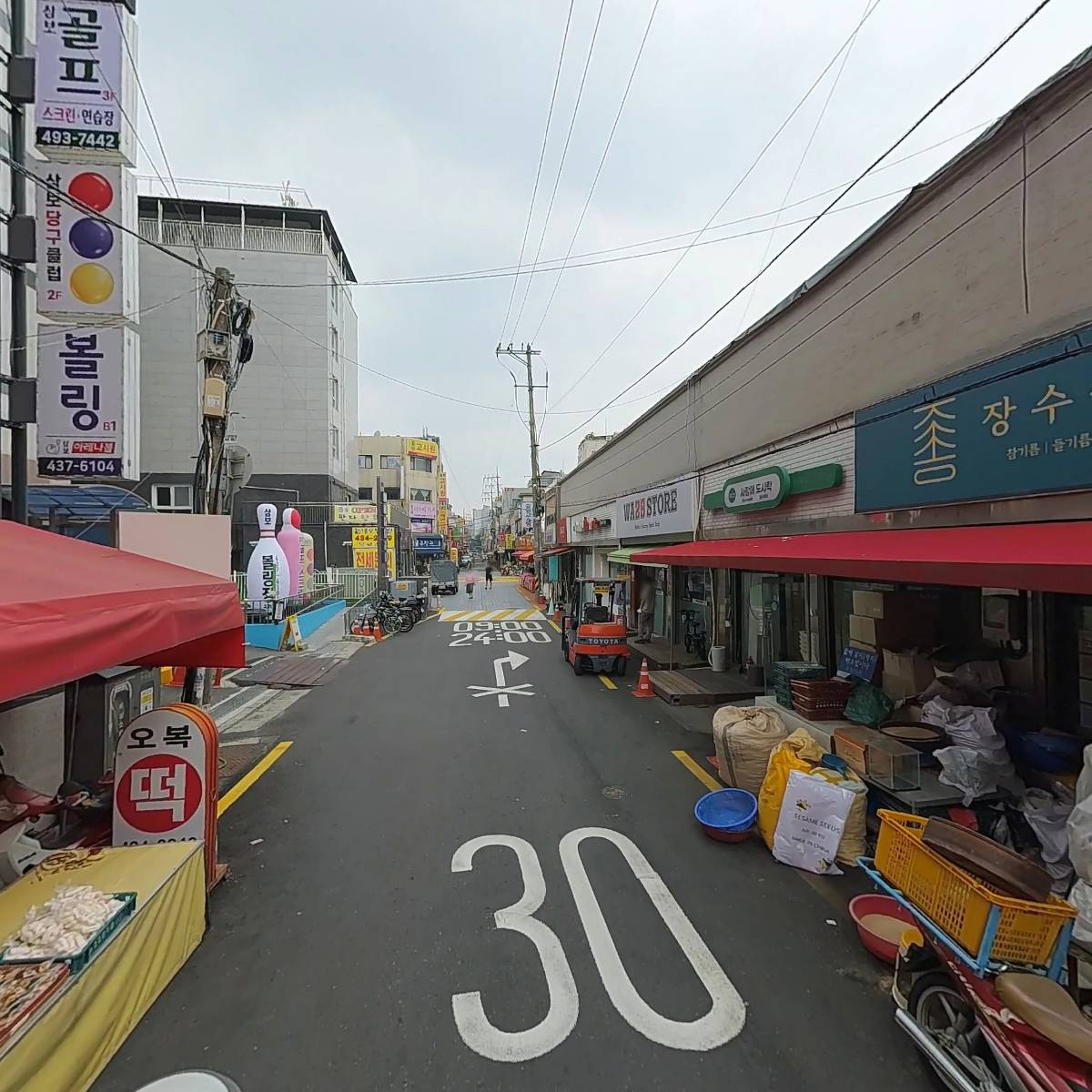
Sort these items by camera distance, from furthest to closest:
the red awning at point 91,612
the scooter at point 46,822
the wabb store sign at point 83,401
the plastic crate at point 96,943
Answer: the wabb store sign at point 83,401 < the scooter at point 46,822 < the plastic crate at point 96,943 < the red awning at point 91,612

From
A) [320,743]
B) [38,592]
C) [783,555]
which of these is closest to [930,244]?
[783,555]

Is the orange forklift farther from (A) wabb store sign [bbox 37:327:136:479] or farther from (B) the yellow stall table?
(B) the yellow stall table

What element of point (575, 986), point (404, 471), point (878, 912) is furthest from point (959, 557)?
point (404, 471)

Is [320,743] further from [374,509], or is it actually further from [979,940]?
[374,509]

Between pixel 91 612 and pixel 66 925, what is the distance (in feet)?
5.05

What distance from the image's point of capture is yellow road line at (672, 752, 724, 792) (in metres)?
6.21

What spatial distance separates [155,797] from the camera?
4047 mm

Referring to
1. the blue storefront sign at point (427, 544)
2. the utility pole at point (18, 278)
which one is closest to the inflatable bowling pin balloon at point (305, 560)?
the utility pole at point (18, 278)

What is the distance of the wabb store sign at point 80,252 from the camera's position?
7.28m

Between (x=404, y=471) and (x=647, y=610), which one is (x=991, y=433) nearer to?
(x=647, y=610)

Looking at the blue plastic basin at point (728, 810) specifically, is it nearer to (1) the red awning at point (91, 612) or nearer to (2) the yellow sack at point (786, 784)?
(2) the yellow sack at point (786, 784)

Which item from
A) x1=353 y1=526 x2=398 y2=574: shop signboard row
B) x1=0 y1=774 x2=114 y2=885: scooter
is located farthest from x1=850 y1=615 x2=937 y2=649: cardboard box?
x1=353 y1=526 x2=398 y2=574: shop signboard row

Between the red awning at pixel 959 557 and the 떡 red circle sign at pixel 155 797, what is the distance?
17.8 ft

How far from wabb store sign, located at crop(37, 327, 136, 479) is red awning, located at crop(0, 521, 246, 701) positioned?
13.2 ft
